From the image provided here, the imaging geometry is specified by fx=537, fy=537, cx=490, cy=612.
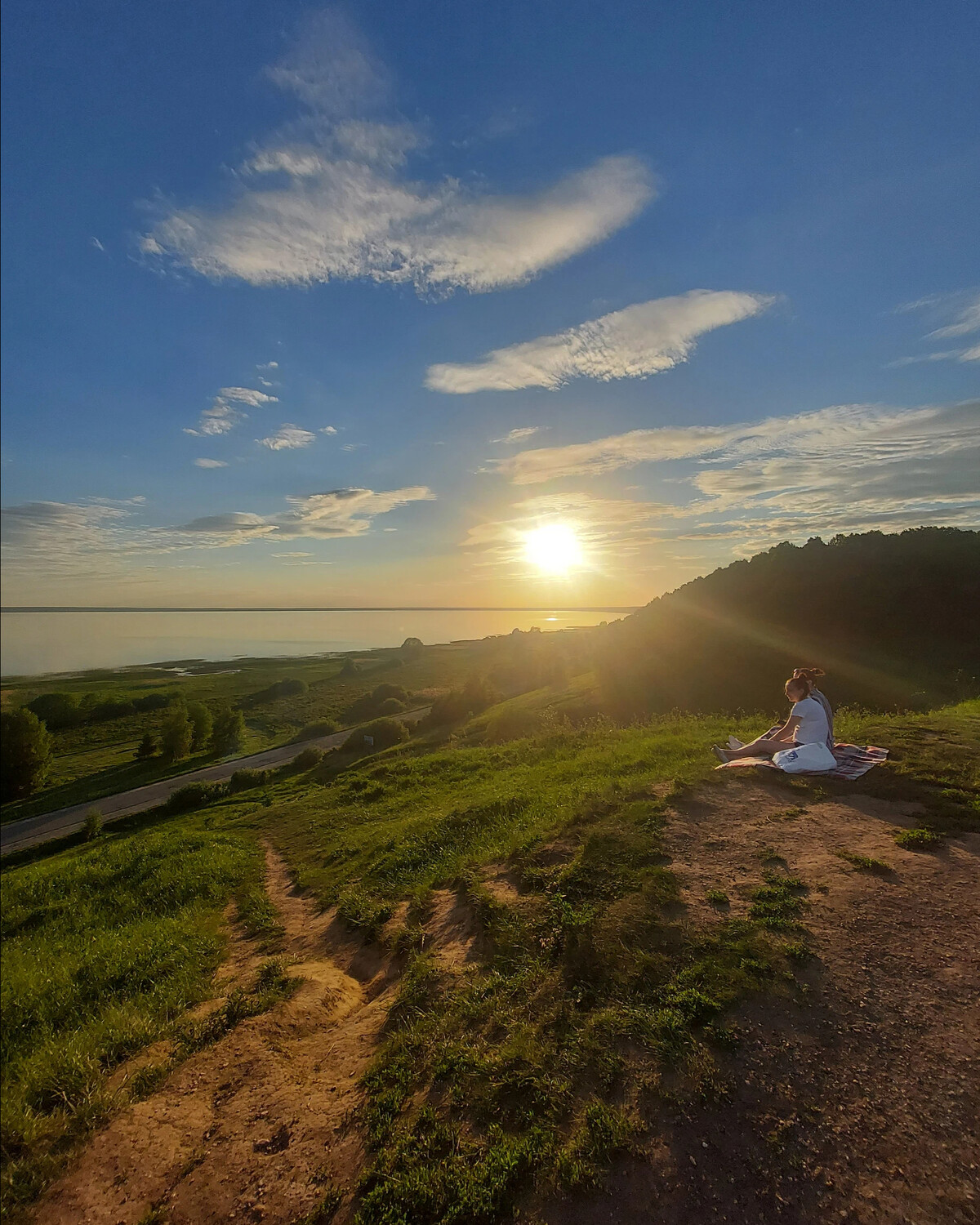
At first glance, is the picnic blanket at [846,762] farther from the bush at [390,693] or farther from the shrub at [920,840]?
the bush at [390,693]

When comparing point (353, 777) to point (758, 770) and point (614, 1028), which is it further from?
point (614, 1028)

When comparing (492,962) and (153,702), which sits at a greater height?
(492,962)

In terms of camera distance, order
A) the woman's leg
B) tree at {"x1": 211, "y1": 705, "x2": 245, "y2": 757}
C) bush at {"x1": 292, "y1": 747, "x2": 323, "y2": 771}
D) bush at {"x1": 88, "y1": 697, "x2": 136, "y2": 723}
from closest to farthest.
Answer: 1. the woman's leg
2. bush at {"x1": 292, "y1": 747, "x2": 323, "y2": 771}
3. tree at {"x1": 211, "y1": 705, "x2": 245, "y2": 757}
4. bush at {"x1": 88, "y1": 697, "x2": 136, "y2": 723}

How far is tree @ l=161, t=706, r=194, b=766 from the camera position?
65.4 metres

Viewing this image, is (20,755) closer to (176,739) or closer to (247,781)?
(176,739)

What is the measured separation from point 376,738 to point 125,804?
2299 centimetres

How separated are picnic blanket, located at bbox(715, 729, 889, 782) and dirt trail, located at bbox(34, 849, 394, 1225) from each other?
9.89 m

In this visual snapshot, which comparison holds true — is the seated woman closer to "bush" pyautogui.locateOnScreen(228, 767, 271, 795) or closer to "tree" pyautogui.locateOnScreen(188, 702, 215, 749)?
"bush" pyautogui.locateOnScreen(228, 767, 271, 795)

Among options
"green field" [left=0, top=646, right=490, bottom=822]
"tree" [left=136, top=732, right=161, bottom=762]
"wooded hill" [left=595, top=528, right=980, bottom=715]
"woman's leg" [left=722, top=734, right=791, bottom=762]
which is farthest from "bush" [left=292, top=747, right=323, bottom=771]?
"woman's leg" [left=722, top=734, right=791, bottom=762]

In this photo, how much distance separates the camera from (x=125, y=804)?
160 ft

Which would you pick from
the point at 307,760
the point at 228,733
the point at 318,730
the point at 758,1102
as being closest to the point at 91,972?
the point at 758,1102

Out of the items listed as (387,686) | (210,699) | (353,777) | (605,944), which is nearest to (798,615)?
(353,777)

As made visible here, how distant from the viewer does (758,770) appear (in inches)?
519

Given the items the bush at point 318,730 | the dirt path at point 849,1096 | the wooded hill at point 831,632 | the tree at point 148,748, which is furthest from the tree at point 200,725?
the dirt path at point 849,1096
